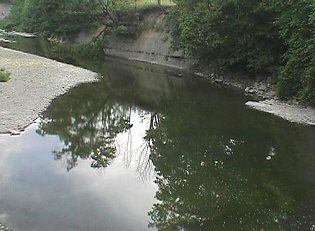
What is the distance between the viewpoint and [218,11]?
34750 millimetres

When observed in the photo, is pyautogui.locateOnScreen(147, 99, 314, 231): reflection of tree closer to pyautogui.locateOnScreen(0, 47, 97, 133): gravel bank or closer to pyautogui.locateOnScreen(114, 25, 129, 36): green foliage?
pyautogui.locateOnScreen(0, 47, 97, 133): gravel bank

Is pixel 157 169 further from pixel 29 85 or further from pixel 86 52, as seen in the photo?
pixel 86 52

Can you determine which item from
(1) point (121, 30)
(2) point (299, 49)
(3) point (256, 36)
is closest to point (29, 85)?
(3) point (256, 36)

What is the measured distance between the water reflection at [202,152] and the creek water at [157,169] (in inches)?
1.7

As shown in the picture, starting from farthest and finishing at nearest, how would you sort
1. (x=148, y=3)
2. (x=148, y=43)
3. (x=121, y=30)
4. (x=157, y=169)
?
(x=148, y=3)
(x=121, y=30)
(x=148, y=43)
(x=157, y=169)

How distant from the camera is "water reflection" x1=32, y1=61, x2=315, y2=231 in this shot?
13414mm

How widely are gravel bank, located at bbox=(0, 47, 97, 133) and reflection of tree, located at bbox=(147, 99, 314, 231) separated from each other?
7084 mm

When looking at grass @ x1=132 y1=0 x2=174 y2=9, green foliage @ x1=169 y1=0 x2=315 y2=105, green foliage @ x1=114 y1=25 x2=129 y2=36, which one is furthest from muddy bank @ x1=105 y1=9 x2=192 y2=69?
green foliage @ x1=169 y1=0 x2=315 y2=105

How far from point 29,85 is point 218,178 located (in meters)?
18.9

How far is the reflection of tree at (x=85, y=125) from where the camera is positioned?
1888cm

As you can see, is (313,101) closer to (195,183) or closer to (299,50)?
(299,50)

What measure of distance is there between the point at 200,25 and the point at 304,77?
527 inches

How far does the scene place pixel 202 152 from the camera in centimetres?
1914

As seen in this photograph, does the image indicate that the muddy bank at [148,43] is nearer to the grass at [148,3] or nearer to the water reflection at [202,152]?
the grass at [148,3]
